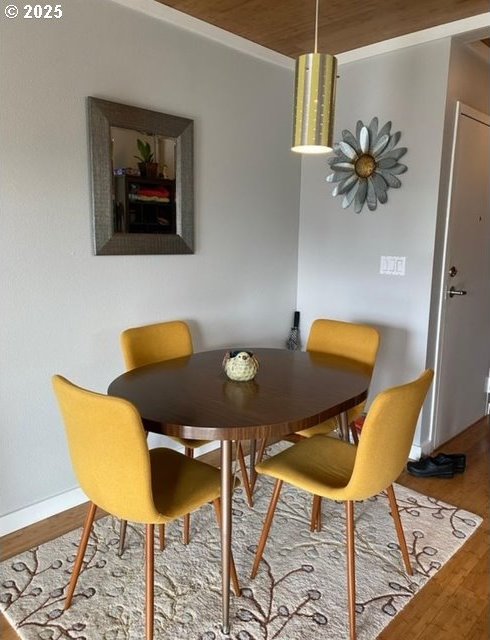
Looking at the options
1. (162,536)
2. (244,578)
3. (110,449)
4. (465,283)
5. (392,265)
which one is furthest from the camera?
(465,283)

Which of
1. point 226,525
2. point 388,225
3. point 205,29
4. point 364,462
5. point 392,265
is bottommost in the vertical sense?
point 226,525

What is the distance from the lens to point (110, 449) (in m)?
1.44

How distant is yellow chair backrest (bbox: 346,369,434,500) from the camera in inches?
59.5

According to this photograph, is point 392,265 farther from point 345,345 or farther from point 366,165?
point 345,345

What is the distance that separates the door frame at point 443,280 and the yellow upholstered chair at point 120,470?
1801mm

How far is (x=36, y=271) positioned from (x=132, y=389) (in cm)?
75

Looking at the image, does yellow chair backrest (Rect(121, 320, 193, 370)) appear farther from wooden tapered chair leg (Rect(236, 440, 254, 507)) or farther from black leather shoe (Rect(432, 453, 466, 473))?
black leather shoe (Rect(432, 453, 466, 473))

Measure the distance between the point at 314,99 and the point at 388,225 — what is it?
4.64ft

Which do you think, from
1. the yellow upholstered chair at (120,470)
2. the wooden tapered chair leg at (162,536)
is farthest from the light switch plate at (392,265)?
the wooden tapered chair leg at (162,536)

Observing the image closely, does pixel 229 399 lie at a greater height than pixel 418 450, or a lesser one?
greater

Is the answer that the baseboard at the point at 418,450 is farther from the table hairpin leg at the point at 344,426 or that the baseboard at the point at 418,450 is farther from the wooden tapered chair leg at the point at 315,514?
the wooden tapered chair leg at the point at 315,514

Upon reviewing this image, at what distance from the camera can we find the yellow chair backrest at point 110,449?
1.38 metres

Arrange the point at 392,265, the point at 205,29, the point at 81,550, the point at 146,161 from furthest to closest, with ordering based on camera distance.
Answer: the point at 392,265, the point at 205,29, the point at 146,161, the point at 81,550

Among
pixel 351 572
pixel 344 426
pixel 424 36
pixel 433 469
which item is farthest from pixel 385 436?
pixel 424 36
